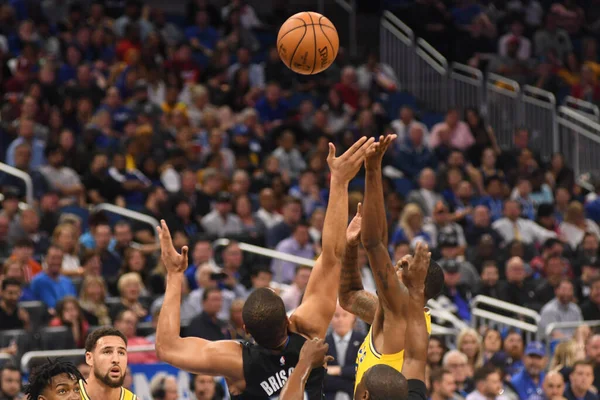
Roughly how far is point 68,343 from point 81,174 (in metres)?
4.16

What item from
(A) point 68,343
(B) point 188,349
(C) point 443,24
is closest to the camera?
(B) point 188,349

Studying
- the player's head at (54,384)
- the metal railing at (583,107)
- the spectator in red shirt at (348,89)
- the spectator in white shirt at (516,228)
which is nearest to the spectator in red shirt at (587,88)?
the metal railing at (583,107)

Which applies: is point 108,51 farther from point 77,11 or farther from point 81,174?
point 81,174

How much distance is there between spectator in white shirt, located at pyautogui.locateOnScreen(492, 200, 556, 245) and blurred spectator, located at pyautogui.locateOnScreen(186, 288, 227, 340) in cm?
561

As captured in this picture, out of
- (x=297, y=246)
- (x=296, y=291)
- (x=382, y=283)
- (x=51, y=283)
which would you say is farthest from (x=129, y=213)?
(x=382, y=283)

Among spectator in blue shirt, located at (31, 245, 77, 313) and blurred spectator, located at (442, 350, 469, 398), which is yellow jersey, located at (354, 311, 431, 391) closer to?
blurred spectator, located at (442, 350, 469, 398)

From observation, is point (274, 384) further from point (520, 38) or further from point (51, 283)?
point (520, 38)

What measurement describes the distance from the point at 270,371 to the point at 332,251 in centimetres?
95

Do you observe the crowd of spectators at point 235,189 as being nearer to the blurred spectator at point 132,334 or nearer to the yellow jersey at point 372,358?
the blurred spectator at point 132,334

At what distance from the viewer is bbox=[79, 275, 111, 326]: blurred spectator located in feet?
39.0

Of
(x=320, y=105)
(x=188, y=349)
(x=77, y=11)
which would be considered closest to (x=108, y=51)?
(x=77, y=11)

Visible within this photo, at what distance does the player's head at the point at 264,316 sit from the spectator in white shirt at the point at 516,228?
10484 mm

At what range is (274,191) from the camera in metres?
15.9

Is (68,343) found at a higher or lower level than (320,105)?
higher
